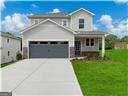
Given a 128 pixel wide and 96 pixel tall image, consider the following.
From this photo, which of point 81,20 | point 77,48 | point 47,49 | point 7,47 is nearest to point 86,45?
point 77,48

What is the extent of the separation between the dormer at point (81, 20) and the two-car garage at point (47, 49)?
484cm

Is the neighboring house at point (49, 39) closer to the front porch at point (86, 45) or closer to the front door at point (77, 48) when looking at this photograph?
the front porch at point (86, 45)

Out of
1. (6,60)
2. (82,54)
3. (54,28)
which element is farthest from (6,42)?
(82,54)

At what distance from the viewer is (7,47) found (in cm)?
4147

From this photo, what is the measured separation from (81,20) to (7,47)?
9.84 metres

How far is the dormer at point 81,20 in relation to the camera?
142ft

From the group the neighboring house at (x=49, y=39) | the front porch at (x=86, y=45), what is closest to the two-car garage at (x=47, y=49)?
the neighboring house at (x=49, y=39)

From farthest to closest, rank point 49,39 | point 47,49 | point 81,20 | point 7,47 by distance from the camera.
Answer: point 81,20, point 7,47, point 47,49, point 49,39

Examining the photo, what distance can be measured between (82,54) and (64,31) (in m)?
4.45

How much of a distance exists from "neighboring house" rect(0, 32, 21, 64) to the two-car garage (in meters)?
3.10

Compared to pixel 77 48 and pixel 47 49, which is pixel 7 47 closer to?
pixel 47 49

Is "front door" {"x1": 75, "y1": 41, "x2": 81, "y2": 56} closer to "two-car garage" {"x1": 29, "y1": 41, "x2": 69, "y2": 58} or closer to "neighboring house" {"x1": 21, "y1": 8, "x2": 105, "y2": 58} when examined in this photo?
"neighboring house" {"x1": 21, "y1": 8, "x2": 105, "y2": 58}

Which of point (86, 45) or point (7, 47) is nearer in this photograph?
point (7, 47)

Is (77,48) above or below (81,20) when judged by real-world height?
below
